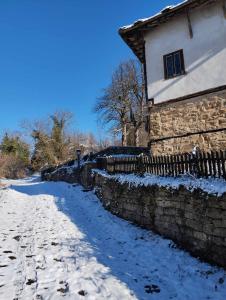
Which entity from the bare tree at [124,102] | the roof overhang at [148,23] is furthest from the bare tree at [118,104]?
the roof overhang at [148,23]

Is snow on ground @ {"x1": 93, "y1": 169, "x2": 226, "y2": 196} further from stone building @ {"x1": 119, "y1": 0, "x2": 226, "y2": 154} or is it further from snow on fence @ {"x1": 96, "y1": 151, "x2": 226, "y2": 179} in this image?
stone building @ {"x1": 119, "y1": 0, "x2": 226, "y2": 154}

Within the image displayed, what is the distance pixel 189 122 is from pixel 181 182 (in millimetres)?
5809

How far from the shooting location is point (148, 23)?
1366cm

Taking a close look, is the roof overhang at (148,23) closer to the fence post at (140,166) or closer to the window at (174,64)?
the window at (174,64)

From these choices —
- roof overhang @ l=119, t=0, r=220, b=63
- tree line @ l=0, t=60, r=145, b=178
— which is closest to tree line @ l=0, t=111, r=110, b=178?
tree line @ l=0, t=60, r=145, b=178

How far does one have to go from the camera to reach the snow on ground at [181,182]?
6.30 m

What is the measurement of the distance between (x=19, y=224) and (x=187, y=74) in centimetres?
907

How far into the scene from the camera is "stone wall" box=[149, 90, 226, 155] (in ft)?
39.1

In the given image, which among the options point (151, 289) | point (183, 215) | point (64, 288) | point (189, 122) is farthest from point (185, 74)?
point (64, 288)

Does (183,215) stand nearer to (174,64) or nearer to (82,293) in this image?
(82,293)

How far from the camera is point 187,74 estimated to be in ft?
42.1

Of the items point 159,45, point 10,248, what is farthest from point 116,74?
point 10,248

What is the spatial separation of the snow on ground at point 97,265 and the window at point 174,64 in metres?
7.11

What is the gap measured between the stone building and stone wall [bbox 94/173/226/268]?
3998 millimetres
